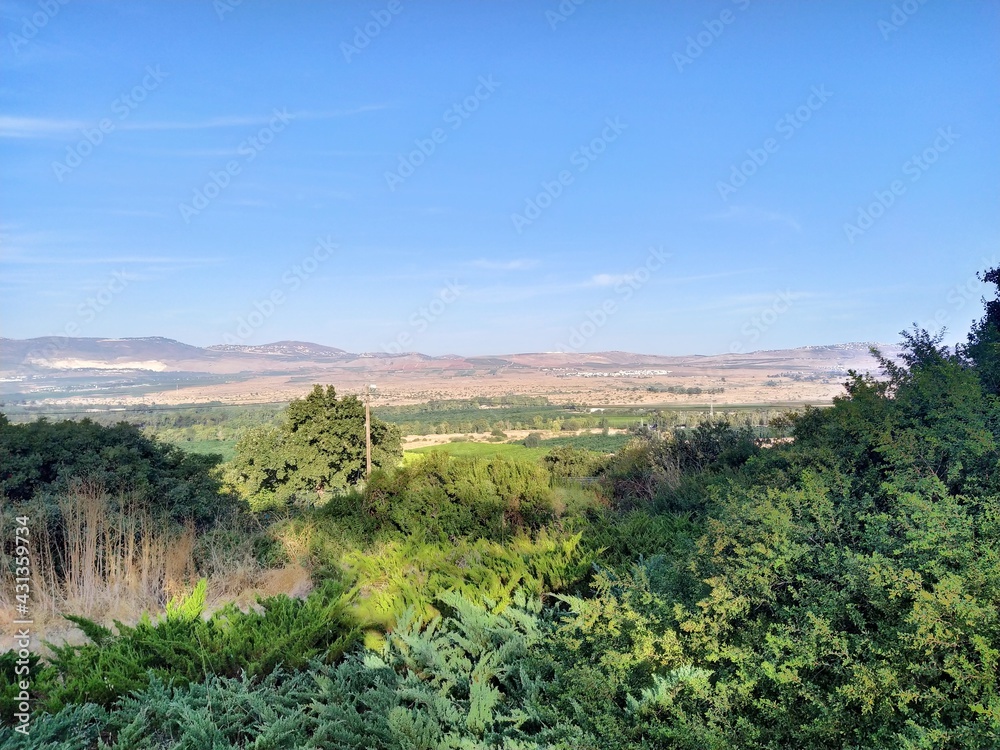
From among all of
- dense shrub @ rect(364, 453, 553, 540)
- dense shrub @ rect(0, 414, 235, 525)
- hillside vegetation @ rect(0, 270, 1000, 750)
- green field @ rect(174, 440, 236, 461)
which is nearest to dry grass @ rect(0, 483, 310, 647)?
Answer: hillside vegetation @ rect(0, 270, 1000, 750)

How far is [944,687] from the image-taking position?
206 cm

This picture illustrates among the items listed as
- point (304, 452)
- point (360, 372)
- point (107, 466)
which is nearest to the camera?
point (107, 466)

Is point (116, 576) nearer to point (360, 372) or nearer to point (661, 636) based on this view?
point (661, 636)

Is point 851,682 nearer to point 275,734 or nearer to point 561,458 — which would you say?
point 275,734

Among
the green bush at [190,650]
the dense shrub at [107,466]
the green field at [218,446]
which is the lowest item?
the green field at [218,446]

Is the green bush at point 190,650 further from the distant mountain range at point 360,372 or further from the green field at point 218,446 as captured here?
the green field at point 218,446

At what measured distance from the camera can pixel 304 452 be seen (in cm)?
2570

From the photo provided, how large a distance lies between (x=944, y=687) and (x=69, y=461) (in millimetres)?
14870

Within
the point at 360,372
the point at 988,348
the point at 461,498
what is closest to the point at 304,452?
the point at 360,372

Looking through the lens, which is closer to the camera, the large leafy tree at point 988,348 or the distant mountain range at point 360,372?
the large leafy tree at point 988,348

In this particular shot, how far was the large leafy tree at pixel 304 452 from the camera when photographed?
84.3 ft

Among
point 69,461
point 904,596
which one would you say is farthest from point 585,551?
point 69,461

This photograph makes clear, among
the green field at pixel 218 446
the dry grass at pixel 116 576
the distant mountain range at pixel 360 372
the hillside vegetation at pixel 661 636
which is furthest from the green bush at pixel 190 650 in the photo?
the green field at pixel 218 446

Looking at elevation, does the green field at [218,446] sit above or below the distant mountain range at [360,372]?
below
